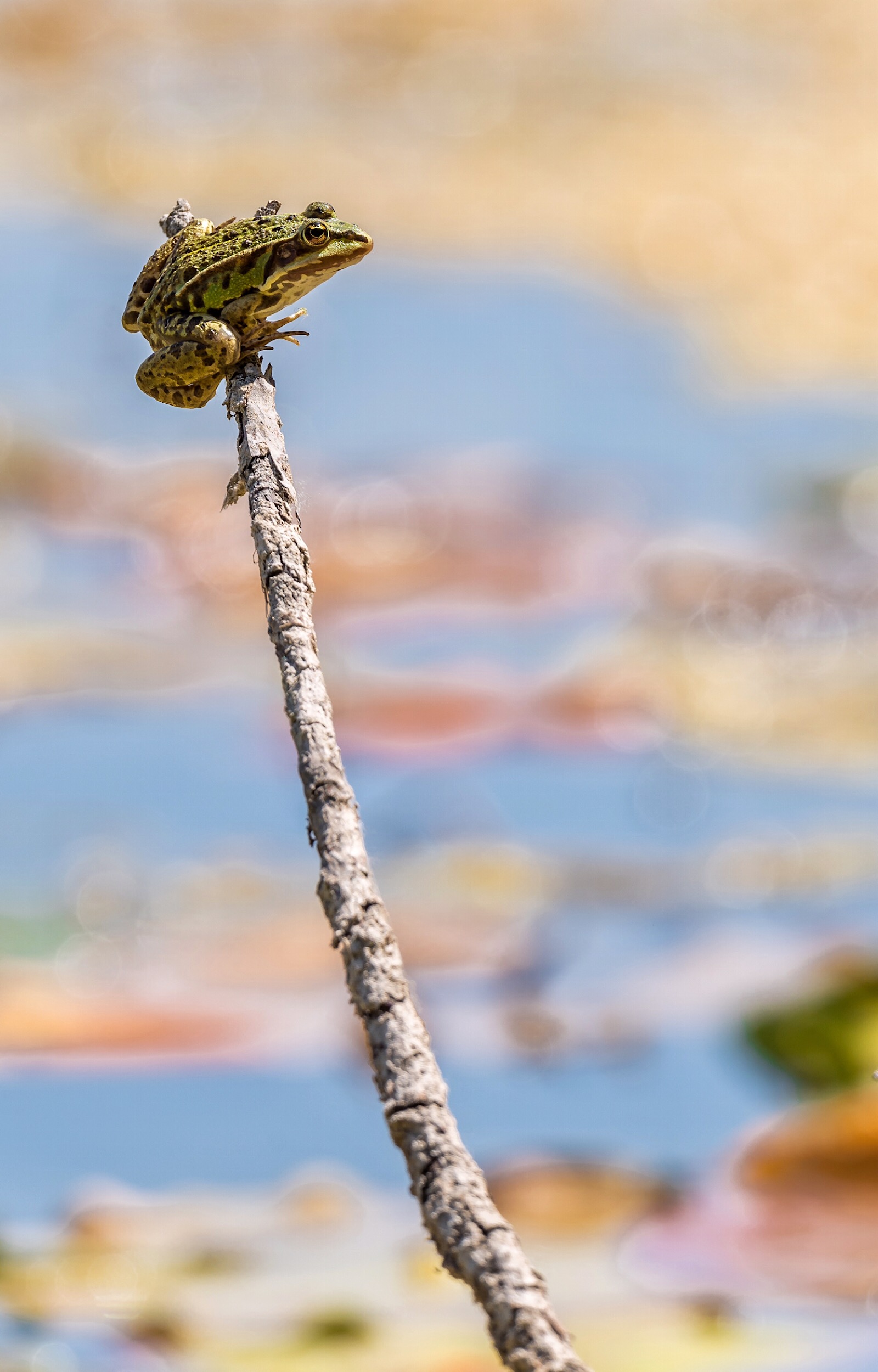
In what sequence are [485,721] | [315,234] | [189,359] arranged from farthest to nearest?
[485,721] → [315,234] → [189,359]

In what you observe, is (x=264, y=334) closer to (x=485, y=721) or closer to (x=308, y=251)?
(x=308, y=251)

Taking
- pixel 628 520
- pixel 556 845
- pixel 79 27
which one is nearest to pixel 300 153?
pixel 79 27

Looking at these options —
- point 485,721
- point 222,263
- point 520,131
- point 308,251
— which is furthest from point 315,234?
point 520,131

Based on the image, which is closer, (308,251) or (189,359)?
(189,359)

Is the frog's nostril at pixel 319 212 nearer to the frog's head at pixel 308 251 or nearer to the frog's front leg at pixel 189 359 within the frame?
the frog's head at pixel 308 251

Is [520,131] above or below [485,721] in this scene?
above

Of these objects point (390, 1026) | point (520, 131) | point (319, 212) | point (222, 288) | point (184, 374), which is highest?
point (520, 131)

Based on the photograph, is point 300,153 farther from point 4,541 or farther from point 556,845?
point 556,845
